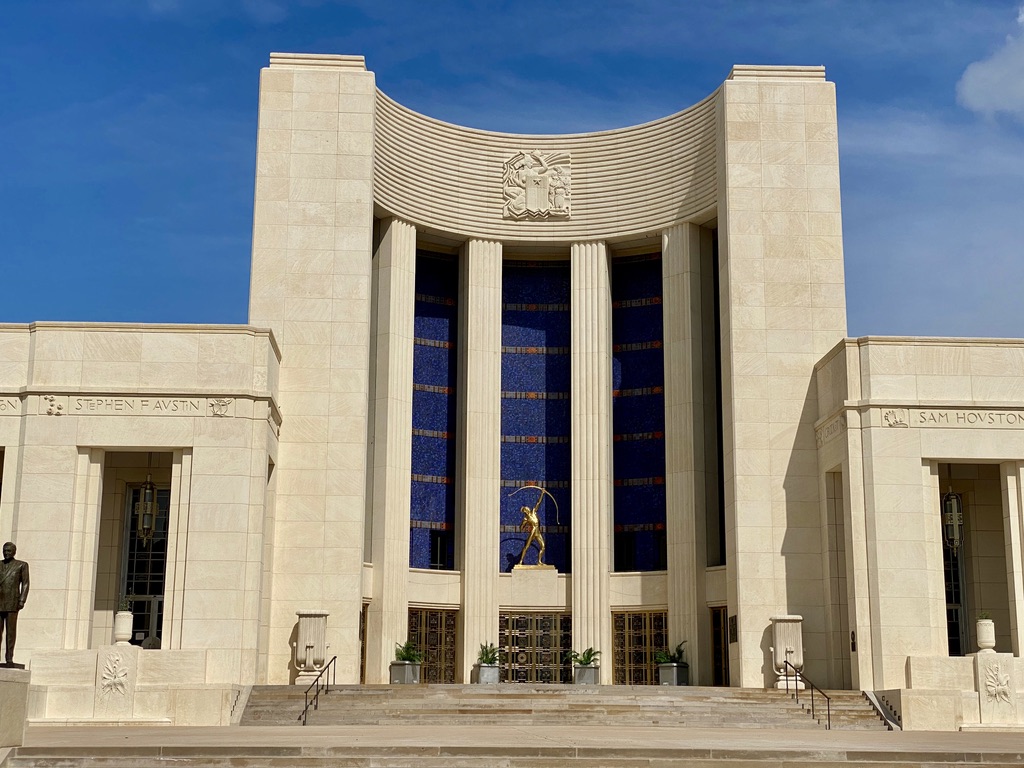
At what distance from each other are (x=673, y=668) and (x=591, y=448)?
6464mm

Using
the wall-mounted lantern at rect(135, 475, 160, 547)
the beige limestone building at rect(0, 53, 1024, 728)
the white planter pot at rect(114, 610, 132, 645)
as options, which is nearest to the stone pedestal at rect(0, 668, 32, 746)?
the beige limestone building at rect(0, 53, 1024, 728)

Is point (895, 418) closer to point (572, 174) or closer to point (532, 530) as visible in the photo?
point (532, 530)

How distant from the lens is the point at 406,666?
99.9 ft

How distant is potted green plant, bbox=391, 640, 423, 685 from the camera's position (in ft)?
99.5

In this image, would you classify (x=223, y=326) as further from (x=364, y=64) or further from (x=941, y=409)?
(x=941, y=409)

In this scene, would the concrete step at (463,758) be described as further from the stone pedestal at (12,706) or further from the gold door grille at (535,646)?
the gold door grille at (535,646)

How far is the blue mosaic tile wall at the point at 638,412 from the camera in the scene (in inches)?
1375

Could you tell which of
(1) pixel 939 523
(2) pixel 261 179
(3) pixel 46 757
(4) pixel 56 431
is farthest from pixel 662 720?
(2) pixel 261 179

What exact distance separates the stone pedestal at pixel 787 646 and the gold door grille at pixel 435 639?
9.05 meters

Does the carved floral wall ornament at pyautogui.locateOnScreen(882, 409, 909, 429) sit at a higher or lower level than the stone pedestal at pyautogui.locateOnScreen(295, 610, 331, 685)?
higher

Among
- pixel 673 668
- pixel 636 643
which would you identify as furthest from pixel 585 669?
pixel 636 643

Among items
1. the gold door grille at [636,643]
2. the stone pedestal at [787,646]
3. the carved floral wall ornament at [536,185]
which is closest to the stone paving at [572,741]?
the stone pedestal at [787,646]

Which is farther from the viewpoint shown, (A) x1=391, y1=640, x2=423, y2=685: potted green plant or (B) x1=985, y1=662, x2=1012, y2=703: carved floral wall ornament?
(A) x1=391, y1=640, x2=423, y2=685: potted green plant

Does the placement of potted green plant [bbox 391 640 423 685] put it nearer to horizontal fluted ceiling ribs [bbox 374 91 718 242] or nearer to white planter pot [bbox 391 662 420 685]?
white planter pot [bbox 391 662 420 685]
